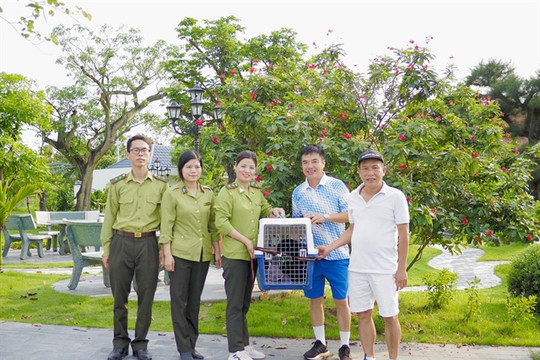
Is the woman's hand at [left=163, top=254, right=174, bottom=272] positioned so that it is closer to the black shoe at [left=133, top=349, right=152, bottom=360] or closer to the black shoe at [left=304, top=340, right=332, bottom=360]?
the black shoe at [left=133, top=349, right=152, bottom=360]

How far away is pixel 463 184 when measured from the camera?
5.73 m

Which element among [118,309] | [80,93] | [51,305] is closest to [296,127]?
[118,309]

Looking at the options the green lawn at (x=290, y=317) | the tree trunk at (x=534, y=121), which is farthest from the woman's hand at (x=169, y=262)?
the tree trunk at (x=534, y=121)

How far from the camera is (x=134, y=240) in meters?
4.46

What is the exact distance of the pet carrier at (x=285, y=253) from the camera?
4.14m

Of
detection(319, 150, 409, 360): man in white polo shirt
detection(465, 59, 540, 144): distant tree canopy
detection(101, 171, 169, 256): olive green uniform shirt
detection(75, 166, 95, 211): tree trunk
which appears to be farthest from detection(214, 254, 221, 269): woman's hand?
detection(75, 166, 95, 211): tree trunk

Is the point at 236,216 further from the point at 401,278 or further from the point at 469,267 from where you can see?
the point at 469,267

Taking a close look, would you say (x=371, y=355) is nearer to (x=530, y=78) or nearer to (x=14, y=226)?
(x=14, y=226)

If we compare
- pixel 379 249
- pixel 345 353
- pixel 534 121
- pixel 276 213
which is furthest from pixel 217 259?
pixel 534 121

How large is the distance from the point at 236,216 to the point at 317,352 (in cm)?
145

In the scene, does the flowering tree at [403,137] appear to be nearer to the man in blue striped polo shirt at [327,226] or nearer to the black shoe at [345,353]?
the man in blue striped polo shirt at [327,226]

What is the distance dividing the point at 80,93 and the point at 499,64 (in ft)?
58.6

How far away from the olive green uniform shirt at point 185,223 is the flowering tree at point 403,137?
1076 millimetres

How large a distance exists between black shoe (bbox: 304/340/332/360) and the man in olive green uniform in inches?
56.5
